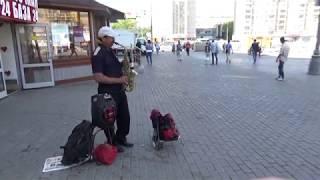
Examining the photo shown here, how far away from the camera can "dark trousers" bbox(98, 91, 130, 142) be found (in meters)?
4.70

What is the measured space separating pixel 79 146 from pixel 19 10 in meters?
5.85

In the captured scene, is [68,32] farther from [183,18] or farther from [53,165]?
[183,18]

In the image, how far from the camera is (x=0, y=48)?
1009cm

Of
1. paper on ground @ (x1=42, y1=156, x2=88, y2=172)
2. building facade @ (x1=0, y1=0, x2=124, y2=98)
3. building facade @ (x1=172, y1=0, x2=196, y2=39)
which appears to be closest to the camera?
paper on ground @ (x1=42, y1=156, x2=88, y2=172)

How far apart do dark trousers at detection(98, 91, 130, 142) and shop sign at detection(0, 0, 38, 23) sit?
14.5 ft

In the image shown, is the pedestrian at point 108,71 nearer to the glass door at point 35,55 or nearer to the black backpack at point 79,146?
the black backpack at point 79,146

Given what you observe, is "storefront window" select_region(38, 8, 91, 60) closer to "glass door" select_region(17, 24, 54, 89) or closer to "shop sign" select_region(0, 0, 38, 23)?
"glass door" select_region(17, 24, 54, 89)

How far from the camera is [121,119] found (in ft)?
15.9

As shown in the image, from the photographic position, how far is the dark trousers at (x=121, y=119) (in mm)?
4703

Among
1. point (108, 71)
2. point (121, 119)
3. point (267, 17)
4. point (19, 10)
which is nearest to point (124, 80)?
point (108, 71)

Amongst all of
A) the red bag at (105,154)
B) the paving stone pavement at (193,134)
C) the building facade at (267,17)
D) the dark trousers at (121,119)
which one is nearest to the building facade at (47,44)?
the paving stone pavement at (193,134)

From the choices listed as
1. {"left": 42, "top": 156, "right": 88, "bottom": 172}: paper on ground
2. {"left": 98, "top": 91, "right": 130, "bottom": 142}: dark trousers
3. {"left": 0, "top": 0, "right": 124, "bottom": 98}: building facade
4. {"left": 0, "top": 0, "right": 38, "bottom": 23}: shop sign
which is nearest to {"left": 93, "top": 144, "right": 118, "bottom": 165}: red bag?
{"left": 42, "top": 156, "right": 88, "bottom": 172}: paper on ground

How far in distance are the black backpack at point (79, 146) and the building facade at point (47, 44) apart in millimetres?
6036

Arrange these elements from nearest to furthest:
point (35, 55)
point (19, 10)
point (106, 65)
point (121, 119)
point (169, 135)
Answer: point (106, 65) → point (169, 135) → point (121, 119) → point (19, 10) → point (35, 55)
